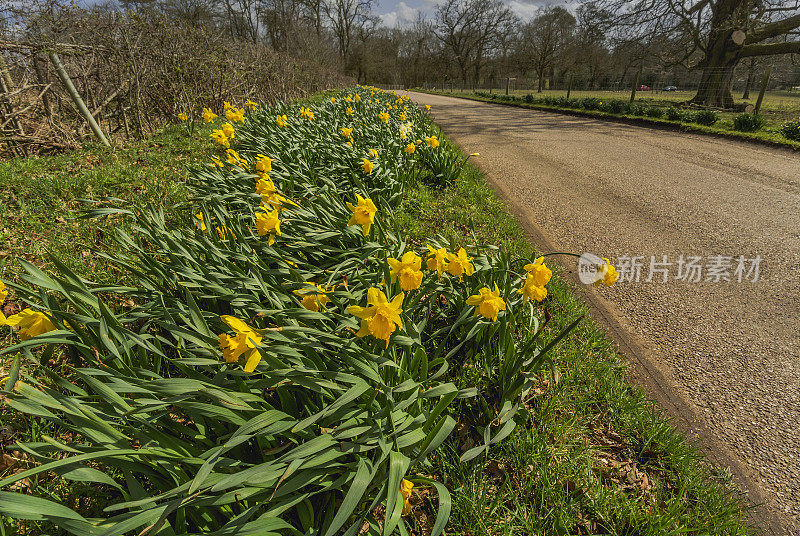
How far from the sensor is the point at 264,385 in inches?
47.4

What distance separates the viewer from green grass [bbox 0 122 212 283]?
2.35m

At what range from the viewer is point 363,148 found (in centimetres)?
420

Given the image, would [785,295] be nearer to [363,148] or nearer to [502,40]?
[363,148]

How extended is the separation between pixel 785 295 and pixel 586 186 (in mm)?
2806

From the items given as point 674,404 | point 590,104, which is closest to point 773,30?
point 590,104

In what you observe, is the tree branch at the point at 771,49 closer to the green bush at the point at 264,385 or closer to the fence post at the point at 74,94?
the green bush at the point at 264,385

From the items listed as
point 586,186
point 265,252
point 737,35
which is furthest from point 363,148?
point 737,35

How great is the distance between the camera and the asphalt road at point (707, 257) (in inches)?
67.8

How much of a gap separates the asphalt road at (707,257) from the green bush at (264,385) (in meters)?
1.05

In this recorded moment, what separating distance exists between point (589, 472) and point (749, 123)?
11844 millimetres

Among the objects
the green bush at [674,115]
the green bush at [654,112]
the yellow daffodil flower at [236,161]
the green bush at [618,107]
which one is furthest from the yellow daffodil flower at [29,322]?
the green bush at [618,107]

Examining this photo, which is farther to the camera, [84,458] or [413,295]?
[413,295]

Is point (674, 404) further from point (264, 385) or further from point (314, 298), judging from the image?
point (264, 385)

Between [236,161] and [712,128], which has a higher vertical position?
[712,128]
